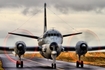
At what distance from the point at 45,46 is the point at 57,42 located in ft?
5.66

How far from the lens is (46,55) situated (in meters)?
32.8

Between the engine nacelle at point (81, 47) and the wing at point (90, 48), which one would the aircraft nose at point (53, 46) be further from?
the wing at point (90, 48)

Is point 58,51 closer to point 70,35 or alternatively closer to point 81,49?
point 81,49

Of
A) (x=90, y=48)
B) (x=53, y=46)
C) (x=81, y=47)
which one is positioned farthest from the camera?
(x=90, y=48)

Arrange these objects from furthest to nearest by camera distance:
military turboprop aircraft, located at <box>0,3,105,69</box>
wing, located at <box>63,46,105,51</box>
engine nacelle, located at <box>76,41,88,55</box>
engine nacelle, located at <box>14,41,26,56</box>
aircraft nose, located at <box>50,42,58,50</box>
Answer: wing, located at <box>63,46,105,51</box>
engine nacelle, located at <box>76,41,88,55</box>
engine nacelle, located at <box>14,41,26,56</box>
military turboprop aircraft, located at <box>0,3,105,69</box>
aircraft nose, located at <box>50,42,58,50</box>

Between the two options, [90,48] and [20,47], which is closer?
[20,47]

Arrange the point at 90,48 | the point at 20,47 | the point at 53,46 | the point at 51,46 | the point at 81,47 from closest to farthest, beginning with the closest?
the point at 53,46, the point at 51,46, the point at 20,47, the point at 81,47, the point at 90,48

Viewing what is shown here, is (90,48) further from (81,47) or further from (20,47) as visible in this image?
(20,47)

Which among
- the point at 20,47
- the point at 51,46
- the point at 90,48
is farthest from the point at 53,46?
the point at 90,48

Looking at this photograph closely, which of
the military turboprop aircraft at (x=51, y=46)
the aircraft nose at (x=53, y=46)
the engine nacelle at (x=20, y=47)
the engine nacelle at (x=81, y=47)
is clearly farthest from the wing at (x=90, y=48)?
the engine nacelle at (x=20, y=47)

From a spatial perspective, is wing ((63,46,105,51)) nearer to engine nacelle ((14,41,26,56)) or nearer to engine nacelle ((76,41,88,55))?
engine nacelle ((76,41,88,55))

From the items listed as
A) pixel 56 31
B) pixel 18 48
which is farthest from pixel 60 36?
pixel 18 48

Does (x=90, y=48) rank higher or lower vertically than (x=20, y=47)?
lower

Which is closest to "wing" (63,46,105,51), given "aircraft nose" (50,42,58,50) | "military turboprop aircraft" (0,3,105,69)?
"military turboprop aircraft" (0,3,105,69)
